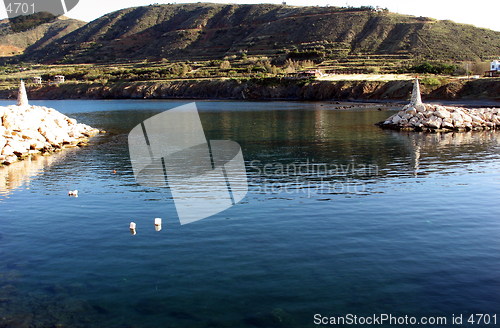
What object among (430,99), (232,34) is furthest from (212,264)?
(232,34)

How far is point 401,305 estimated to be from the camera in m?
11.7

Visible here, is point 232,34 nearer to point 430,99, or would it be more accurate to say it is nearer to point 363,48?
point 363,48

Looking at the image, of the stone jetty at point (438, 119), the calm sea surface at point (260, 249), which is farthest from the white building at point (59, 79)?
the calm sea surface at point (260, 249)

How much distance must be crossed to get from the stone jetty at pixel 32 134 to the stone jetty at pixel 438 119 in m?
32.4

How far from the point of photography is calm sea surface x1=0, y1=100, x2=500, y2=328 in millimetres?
11656

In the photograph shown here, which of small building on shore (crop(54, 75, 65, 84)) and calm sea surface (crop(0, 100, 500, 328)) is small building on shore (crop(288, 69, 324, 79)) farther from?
calm sea surface (crop(0, 100, 500, 328))

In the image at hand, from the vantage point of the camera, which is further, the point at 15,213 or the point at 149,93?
the point at 149,93

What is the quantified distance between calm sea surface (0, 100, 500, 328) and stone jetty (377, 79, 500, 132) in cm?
2042

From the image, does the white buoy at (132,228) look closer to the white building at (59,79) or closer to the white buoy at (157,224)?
the white buoy at (157,224)

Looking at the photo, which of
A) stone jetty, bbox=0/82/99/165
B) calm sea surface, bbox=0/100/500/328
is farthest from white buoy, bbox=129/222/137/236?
stone jetty, bbox=0/82/99/165

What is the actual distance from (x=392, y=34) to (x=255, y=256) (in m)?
137

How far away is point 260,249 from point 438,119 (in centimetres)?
4058

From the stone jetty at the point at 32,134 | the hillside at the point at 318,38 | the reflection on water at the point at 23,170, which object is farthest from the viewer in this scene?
the hillside at the point at 318,38

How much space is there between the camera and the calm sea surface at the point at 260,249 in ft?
38.2
